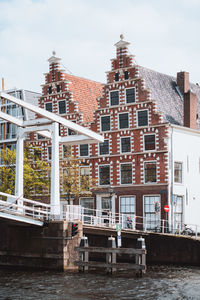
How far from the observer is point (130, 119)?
39.8m

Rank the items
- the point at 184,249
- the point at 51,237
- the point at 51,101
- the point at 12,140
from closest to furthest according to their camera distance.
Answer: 1. the point at 51,237
2. the point at 184,249
3. the point at 51,101
4. the point at 12,140

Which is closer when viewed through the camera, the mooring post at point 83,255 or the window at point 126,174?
the mooring post at point 83,255

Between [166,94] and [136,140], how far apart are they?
4960 mm

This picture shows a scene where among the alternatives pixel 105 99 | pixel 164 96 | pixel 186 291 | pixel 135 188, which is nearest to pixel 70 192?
pixel 135 188

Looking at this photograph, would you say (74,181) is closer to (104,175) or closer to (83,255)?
(104,175)

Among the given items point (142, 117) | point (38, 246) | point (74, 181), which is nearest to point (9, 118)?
point (38, 246)

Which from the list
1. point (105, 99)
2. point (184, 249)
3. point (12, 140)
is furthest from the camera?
point (12, 140)

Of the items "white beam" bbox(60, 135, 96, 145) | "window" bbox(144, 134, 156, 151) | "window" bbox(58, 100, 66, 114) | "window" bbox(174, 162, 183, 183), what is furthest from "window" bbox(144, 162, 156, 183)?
"window" bbox(58, 100, 66, 114)

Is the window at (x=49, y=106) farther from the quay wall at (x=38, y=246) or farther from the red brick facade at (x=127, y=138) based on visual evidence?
the quay wall at (x=38, y=246)

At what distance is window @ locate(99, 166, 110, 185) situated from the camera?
40.5 metres

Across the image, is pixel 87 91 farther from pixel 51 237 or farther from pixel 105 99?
pixel 51 237

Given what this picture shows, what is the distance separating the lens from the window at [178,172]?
38781 millimetres

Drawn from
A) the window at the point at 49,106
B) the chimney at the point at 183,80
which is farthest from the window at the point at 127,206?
the chimney at the point at 183,80

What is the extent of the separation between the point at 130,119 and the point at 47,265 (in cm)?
1414
